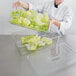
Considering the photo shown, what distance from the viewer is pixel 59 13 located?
162 cm

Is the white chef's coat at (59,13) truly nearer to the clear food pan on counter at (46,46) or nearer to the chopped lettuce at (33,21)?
the clear food pan on counter at (46,46)

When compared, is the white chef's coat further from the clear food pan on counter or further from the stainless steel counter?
the stainless steel counter

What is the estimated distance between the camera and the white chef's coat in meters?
1.38

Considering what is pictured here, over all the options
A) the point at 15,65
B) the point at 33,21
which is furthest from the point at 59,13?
the point at 15,65

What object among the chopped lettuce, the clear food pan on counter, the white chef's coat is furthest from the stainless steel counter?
the white chef's coat

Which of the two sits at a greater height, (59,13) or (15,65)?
(59,13)

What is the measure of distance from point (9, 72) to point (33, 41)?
0.32 m

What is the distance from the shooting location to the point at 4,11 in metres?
1.86

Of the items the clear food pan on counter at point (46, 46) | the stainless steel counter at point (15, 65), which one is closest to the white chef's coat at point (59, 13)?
the clear food pan on counter at point (46, 46)

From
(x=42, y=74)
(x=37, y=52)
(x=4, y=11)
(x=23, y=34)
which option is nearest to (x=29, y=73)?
(x=42, y=74)

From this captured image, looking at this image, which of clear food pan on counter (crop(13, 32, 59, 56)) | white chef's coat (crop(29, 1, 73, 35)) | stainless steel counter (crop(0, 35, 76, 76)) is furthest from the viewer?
white chef's coat (crop(29, 1, 73, 35))

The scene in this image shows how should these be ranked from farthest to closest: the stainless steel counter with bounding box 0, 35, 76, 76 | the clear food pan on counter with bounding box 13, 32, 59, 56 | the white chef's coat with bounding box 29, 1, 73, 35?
the white chef's coat with bounding box 29, 1, 73, 35 → the clear food pan on counter with bounding box 13, 32, 59, 56 → the stainless steel counter with bounding box 0, 35, 76, 76

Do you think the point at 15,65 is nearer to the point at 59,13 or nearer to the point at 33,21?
the point at 33,21

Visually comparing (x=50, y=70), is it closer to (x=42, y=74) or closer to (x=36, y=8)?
(x=42, y=74)
